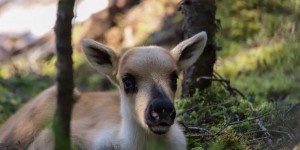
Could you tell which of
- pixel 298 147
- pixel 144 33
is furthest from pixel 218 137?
pixel 144 33

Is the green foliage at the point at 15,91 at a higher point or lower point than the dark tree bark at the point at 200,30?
lower

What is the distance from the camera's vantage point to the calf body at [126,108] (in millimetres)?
7910

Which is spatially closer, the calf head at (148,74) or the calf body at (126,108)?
the calf head at (148,74)

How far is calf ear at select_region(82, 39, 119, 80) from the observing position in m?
8.90

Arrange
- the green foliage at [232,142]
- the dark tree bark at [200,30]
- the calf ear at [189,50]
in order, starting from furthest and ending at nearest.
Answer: the dark tree bark at [200,30] < the calf ear at [189,50] < the green foliage at [232,142]

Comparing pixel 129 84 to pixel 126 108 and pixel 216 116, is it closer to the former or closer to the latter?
pixel 126 108

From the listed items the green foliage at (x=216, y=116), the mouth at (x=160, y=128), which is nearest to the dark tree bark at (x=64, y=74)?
the mouth at (x=160, y=128)

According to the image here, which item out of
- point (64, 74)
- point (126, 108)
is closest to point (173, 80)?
point (126, 108)

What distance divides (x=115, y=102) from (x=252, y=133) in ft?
7.56

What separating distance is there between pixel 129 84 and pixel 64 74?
3472mm

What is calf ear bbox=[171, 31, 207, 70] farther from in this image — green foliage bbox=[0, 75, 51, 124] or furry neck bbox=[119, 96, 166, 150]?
green foliage bbox=[0, 75, 51, 124]

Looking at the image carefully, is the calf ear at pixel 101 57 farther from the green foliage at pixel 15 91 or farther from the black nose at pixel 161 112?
the green foliage at pixel 15 91

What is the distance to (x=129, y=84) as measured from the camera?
8.38 metres

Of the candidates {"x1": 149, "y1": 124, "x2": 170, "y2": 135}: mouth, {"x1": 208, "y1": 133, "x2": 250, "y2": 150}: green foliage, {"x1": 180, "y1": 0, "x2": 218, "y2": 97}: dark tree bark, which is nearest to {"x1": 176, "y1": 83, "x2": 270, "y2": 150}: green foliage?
{"x1": 208, "y1": 133, "x2": 250, "y2": 150}: green foliage
